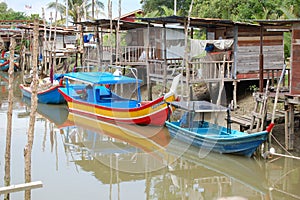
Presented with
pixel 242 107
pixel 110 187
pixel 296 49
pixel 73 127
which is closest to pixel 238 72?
pixel 242 107

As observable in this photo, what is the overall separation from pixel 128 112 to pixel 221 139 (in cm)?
511

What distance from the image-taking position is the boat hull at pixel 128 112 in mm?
14961

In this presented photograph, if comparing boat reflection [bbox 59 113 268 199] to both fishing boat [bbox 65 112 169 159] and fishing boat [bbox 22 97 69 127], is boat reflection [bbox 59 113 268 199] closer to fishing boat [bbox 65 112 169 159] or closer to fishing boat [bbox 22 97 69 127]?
fishing boat [bbox 65 112 169 159]

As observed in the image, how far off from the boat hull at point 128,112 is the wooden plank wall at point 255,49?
134 inches

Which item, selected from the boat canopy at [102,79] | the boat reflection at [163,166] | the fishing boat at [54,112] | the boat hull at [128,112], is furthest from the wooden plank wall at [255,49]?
the fishing boat at [54,112]

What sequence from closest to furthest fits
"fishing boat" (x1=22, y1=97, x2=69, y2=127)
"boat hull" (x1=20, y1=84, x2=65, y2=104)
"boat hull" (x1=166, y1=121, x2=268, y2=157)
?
1. "boat hull" (x1=166, y1=121, x2=268, y2=157)
2. "fishing boat" (x1=22, y1=97, x2=69, y2=127)
3. "boat hull" (x1=20, y1=84, x2=65, y2=104)

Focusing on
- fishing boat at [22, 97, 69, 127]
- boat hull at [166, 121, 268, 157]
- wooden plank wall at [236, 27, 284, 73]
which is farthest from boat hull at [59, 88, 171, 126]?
wooden plank wall at [236, 27, 284, 73]

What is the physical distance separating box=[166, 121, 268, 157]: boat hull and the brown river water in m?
0.24

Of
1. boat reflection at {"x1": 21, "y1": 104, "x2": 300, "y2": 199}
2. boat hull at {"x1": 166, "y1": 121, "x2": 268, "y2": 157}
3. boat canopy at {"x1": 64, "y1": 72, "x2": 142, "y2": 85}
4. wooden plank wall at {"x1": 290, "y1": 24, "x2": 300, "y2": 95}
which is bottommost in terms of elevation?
boat reflection at {"x1": 21, "y1": 104, "x2": 300, "y2": 199}

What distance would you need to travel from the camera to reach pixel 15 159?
39.0 ft

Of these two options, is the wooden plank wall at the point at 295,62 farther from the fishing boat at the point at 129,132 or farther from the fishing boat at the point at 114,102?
the fishing boat at the point at 114,102

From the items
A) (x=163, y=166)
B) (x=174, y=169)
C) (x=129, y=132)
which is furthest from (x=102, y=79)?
(x=174, y=169)

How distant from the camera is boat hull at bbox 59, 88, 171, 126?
15.0 m

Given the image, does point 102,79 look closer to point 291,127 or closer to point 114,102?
point 114,102
